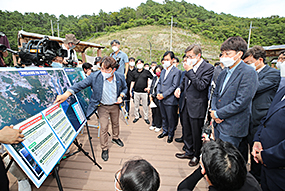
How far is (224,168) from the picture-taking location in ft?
2.98

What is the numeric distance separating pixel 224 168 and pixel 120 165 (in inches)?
80.5

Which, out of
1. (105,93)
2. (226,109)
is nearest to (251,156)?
(226,109)

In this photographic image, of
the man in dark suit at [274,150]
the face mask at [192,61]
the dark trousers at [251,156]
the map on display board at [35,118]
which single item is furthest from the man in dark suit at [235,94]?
the map on display board at [35,118]

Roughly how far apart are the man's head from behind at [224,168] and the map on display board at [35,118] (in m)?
1.33

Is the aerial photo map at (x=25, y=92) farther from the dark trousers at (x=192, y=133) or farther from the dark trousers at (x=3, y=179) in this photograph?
the dark trousers at (x=192, y=133)

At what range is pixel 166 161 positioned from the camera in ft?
8.79

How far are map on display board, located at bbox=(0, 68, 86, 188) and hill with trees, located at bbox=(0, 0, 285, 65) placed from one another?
137ft

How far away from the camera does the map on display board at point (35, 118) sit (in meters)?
1.11

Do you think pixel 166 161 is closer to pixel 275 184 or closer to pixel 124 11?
pixel 275 184

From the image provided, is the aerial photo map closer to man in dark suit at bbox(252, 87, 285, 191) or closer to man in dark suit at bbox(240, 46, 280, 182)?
man in dark suit at bbox(252, 87, 285, 191)

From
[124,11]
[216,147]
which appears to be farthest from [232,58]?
[124,11]

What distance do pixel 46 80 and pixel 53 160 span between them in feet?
2.94

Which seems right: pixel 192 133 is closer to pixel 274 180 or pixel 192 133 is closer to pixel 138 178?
pixel 274 180

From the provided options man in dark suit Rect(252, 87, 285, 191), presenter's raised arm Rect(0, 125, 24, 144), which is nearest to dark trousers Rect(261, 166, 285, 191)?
man in dark suit Rect(252, 87, 285, 191)
